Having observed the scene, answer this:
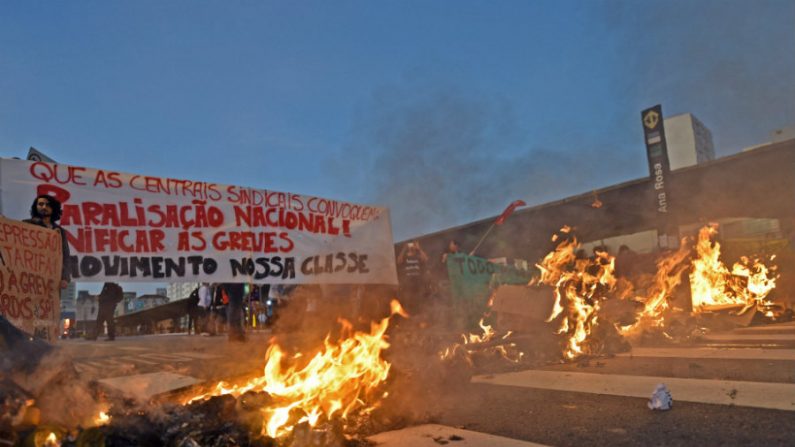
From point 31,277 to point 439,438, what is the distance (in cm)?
437

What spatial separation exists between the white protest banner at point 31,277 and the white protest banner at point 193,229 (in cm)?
72

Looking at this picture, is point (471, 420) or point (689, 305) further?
point (689, 305)

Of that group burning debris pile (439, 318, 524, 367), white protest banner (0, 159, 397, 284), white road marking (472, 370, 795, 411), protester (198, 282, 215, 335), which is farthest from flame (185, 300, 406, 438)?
protester (198, 282, 215, 335)

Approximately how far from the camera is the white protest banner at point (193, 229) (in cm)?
618

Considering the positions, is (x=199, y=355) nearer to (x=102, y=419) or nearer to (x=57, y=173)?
(x=57, y=173)

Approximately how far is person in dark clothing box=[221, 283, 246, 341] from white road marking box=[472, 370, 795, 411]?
4.24 m

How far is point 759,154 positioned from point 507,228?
35.2ft

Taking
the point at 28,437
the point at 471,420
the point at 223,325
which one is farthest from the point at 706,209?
the point at 28,437

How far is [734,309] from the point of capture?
1012 centimetres

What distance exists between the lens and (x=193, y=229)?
22.9 ft

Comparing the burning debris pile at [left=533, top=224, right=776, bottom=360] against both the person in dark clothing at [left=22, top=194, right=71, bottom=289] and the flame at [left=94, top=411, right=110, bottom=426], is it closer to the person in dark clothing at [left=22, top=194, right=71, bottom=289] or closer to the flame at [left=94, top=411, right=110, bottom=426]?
the flame at [left=94, top=411, right=110, bottom=426]

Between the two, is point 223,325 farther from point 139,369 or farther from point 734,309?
point 734,309

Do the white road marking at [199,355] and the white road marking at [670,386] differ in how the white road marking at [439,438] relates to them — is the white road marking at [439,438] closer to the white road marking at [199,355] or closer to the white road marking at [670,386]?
the white road marking at [670,386]

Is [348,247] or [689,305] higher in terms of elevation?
[348,247]
